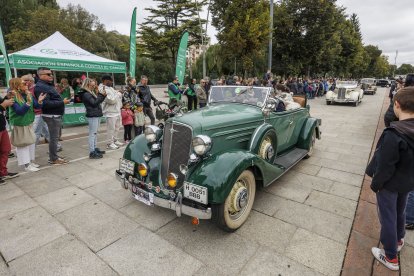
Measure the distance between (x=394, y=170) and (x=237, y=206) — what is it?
1622 mm

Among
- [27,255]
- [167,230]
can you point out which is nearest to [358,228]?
[167,230]

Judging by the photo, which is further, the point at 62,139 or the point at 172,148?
the point at 62,139

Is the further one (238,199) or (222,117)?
(222,117)

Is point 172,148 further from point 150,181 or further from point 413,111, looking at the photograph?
point 413,111

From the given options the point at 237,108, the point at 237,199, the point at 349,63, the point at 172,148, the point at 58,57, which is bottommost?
the point at 237,199

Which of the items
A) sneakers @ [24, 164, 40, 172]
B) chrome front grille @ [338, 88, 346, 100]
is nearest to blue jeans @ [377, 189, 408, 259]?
sneakers @ [24, 164, 40, 172]

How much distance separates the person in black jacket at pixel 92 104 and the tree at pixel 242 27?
10.0m

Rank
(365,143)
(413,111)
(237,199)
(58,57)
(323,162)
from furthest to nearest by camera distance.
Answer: (58,57), (365,143), (323,162), (237,199), (413,111)

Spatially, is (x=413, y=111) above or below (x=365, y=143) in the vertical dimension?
above

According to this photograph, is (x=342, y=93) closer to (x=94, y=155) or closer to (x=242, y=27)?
(x=242, y=27)

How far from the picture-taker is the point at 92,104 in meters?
5.40

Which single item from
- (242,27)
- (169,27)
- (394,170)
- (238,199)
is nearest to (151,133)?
(238,199)

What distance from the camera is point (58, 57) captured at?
877 cm

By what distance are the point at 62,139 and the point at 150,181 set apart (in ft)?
18.9
